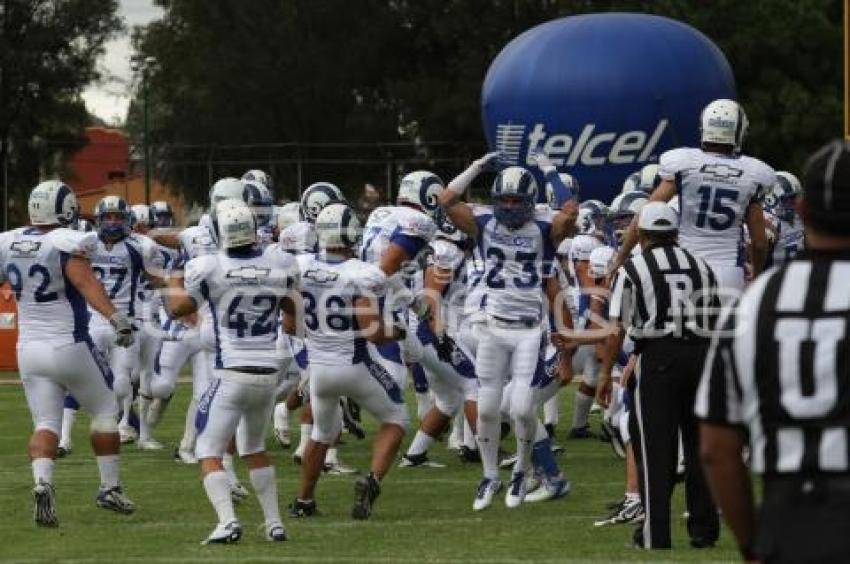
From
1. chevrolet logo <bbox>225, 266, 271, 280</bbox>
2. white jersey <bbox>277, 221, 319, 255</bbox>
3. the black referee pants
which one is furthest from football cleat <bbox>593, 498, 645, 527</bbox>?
white jersey <bbox>277, 221, 319, 255</bbox>

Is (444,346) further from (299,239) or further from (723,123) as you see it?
(723,123)

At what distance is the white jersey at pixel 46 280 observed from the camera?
11.1 m

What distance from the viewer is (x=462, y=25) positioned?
55000 mm

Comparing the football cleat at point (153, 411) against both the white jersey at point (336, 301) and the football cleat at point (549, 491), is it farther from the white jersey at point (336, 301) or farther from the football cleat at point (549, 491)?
the white jersey at point (336, 301)

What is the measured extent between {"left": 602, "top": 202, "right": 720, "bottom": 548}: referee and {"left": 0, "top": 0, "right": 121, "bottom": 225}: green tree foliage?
144 feet

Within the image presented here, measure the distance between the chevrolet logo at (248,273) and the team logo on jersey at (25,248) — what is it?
58.0 inches

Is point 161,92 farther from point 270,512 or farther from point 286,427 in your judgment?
point 270,512

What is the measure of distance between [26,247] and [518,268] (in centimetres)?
278

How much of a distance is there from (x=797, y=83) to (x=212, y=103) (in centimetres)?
1715

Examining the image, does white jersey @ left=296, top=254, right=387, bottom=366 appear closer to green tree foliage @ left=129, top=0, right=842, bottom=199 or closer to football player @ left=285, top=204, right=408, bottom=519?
football player @ left=285, top=204, right=408, bottom=519

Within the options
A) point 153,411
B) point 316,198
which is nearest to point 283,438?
point 153,411

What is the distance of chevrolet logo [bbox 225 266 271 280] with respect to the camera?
10188 mm

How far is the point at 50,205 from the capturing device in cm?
1120

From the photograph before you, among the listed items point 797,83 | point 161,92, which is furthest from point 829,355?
point 161,92
